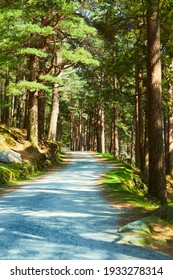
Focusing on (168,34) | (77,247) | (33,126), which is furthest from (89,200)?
(33,126)

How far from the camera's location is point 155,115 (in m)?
11.8

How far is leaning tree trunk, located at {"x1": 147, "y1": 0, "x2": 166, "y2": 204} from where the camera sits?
11742mm

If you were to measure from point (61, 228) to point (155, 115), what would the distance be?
6354mm

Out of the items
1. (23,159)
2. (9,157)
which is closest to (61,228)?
(9,157)

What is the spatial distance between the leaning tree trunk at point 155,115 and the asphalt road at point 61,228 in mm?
2145

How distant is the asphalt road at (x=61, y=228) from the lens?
518 cm

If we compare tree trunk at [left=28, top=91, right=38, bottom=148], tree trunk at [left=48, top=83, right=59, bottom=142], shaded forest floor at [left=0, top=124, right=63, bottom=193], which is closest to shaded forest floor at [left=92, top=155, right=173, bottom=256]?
shaded forest floor at [left=0, top=124, right=63, bottom=193]

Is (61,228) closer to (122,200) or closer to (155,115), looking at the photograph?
(122,200)

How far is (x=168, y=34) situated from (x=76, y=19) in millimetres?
4762

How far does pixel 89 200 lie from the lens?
9555 mm

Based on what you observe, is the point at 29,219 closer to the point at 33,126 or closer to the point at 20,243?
the point at 20,243

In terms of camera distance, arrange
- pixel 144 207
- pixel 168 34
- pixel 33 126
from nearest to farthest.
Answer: pixel 144 207
pixel 168 34
pixel 33 126

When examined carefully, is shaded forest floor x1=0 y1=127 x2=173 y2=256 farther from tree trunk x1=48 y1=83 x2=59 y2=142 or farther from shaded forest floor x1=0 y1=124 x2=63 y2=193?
tree trunk x1=48 y1=83 x2=59 y2=142

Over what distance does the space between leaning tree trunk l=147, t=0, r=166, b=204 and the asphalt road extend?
215 centimetres
